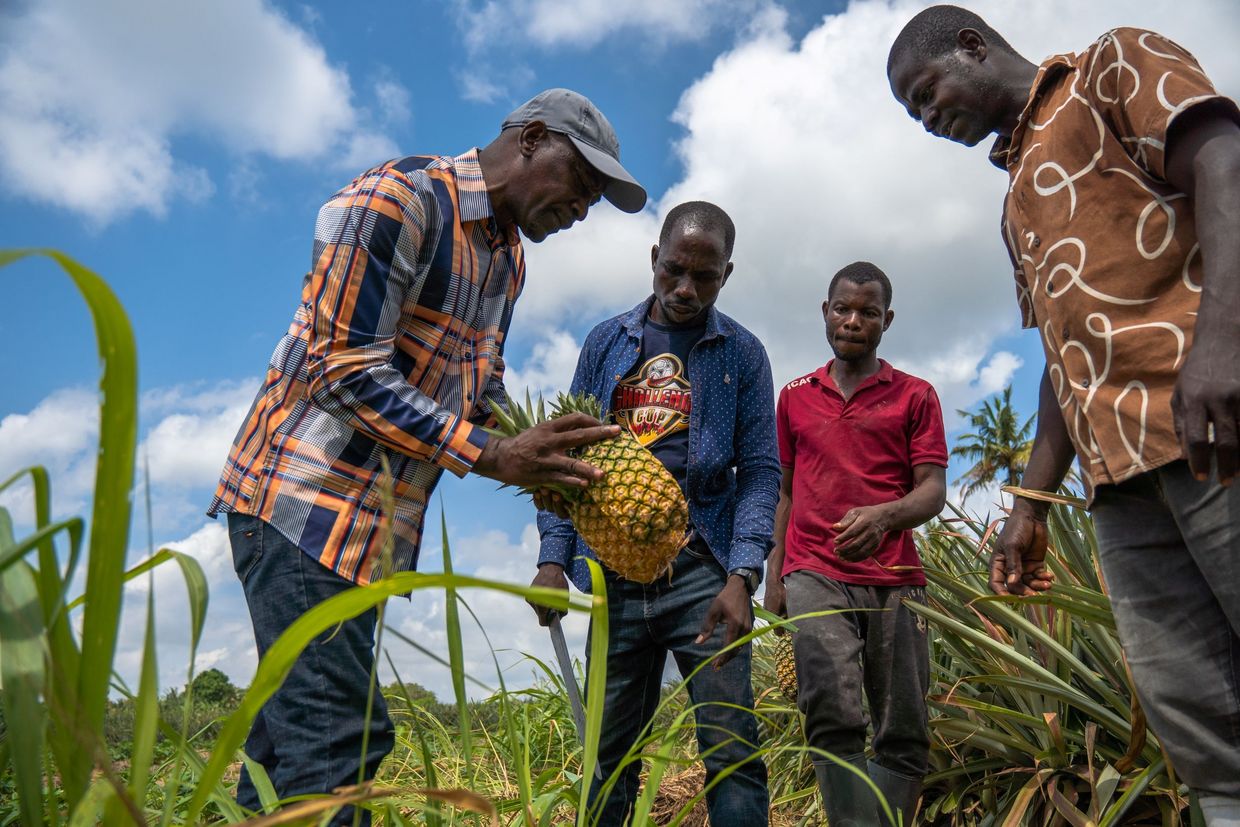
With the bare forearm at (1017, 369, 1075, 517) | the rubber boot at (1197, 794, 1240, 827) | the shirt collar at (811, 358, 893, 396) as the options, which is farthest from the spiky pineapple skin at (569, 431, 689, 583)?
the shirt collar at (811, 358, 893, 396)

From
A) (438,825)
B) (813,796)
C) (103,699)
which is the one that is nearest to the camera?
(103,699)

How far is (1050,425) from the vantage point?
103 inches

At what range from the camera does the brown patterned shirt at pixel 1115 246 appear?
1911 millimetres

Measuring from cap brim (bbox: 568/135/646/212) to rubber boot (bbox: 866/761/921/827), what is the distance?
2.21m

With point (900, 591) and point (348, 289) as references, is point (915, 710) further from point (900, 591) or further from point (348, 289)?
point (348, 289)

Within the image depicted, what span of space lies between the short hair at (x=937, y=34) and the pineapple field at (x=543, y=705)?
1.35 metres

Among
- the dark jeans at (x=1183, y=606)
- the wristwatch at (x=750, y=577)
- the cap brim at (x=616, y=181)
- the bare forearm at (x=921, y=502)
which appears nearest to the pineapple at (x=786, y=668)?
the bare forearm at (x=921, y=502)

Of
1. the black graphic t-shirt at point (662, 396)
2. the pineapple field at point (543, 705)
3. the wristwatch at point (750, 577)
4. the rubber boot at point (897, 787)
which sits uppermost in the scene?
the black graphic t-shirt at point (662, 396)

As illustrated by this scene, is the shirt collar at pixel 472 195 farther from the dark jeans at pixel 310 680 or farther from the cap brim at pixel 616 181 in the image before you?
the dark jeans at pixel 310 680

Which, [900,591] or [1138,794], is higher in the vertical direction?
[900,591]

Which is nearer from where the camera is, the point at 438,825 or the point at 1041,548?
the point at 438,825

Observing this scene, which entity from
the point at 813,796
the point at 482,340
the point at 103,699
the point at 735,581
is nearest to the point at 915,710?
the point at 735,581

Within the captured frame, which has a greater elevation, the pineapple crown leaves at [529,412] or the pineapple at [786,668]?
the pineapple crown leaves at [529,412]

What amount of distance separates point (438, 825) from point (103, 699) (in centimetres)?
61
